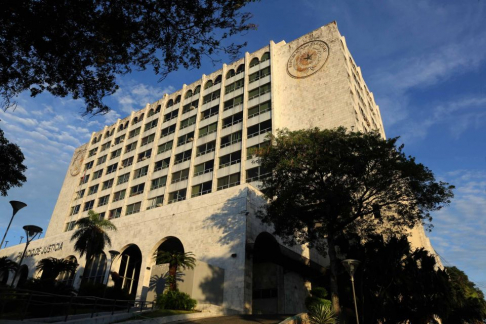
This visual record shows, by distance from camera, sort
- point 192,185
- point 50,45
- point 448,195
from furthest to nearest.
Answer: point 192,185 < point 448,195 < point 50,45

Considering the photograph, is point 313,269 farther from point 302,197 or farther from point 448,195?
point 448,195

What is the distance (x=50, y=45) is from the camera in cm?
1048

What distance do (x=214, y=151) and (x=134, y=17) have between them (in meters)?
31.7

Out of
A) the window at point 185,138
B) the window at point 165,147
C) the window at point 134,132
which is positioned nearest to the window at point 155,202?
the window at point 165,147

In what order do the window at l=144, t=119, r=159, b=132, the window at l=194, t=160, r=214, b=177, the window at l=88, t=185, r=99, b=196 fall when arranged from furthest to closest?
the window at l=144, t=119, r=159, b=132 → the window at l=88, t=185, r=99, b=196 → the window at l=194, t=160, r=214, b=177

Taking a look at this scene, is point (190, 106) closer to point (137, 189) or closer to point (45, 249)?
point (137, 189)

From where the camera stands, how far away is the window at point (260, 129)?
39.0 meters

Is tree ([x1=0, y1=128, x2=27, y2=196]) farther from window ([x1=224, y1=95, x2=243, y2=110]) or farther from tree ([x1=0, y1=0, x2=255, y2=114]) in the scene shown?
window ([x1=224, y1=95, x2=243, y2=110])

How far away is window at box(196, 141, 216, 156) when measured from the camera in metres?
43.3

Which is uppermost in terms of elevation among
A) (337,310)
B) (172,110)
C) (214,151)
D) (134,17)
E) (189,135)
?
(172,110)

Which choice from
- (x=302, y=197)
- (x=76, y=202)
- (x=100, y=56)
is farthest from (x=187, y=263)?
(x=76, y=202)

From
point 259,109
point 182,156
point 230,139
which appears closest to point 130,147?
point 182,156

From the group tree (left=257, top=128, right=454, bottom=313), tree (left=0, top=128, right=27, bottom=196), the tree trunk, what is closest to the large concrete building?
tree (left=257, top=128, right=454, bottom=313)

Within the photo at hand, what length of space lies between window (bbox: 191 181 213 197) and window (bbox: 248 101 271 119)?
1028 centimetres
